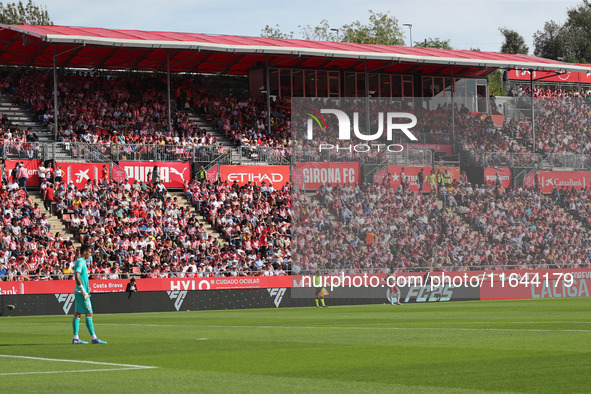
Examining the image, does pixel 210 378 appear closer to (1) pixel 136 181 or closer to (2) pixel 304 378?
(2) pixel 304 378

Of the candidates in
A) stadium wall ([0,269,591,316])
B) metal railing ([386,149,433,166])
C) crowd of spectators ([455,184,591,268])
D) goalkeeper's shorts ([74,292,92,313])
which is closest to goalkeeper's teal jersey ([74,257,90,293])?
goalkeeper's shorts ([74,292,92,313])

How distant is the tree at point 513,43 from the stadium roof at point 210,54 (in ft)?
202

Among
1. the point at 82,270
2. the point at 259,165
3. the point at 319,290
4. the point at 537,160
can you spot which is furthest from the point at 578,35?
the point at 82,270

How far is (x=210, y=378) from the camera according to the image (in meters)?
11.0

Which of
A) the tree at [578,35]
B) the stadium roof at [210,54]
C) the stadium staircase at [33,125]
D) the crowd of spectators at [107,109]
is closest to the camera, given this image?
the stadium staircase at [33,125]

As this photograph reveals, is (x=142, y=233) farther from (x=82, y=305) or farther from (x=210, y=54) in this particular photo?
(x=82, y=305)

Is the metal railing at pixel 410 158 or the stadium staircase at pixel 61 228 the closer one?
the stadium staircase at pixel 61 228

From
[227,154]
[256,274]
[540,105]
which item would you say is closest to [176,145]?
[227,154]

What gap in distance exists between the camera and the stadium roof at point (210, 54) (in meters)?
51.7

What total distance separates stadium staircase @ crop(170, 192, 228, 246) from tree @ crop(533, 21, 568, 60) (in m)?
86.5

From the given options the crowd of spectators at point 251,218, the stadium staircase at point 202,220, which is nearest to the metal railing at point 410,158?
the crowd of spectators at point 251,218

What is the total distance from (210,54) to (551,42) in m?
79.5

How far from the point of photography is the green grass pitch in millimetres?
10172

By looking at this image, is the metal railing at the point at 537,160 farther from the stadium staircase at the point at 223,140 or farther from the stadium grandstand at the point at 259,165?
the stadium staircase at the point at 223,140
